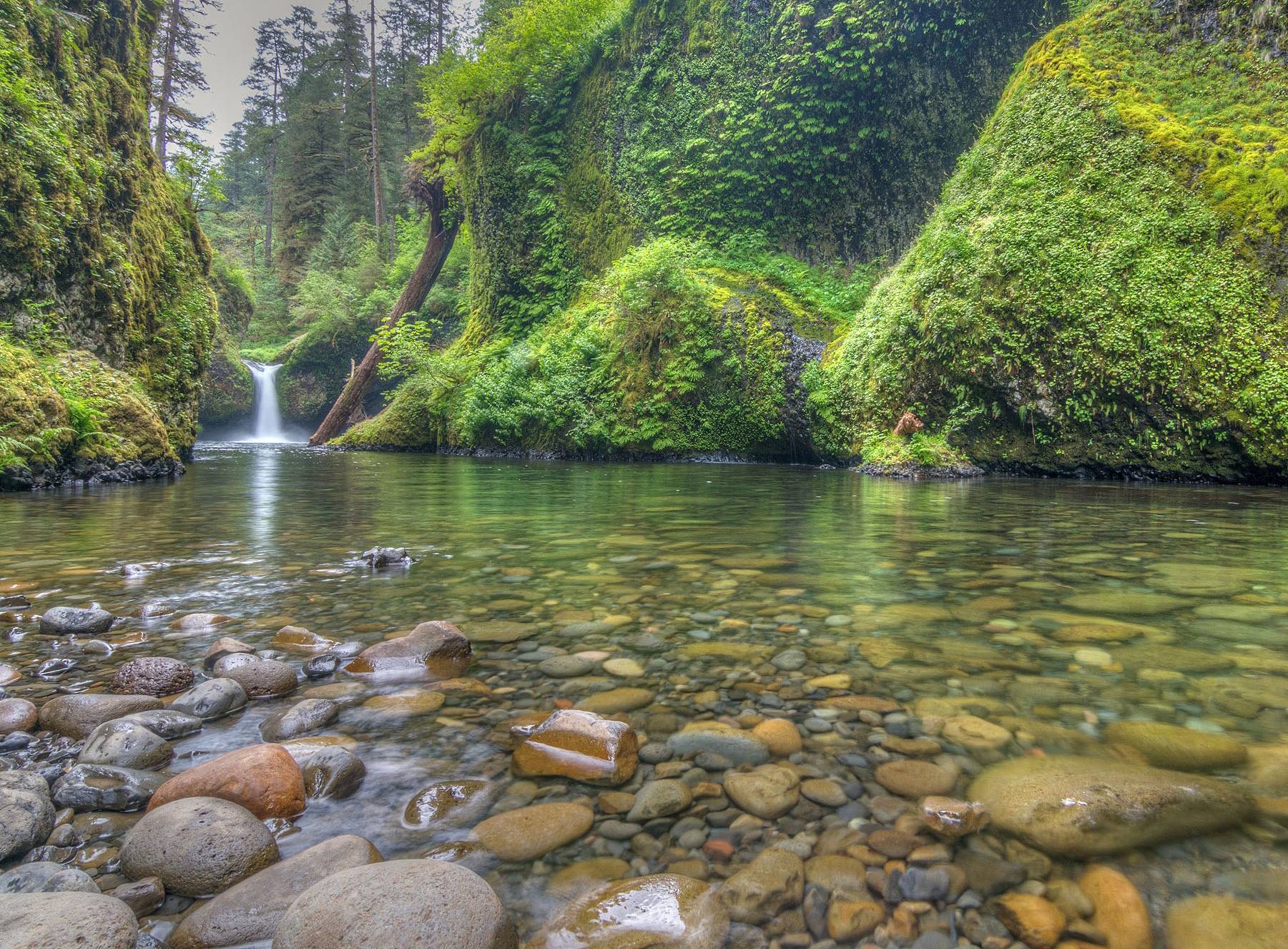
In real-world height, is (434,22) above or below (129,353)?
above

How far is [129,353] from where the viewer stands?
9.88m

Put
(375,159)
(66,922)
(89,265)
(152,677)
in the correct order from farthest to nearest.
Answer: (375,159) < (89,265) < (152,677) < (66,922)

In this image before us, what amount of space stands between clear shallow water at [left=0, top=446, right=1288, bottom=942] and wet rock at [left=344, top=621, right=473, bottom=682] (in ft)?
0.35

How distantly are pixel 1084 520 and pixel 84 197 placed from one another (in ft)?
41.4

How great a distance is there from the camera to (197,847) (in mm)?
1118

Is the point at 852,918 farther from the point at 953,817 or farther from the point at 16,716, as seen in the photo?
the point at 16,716

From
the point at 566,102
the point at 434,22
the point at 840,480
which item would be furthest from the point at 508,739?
the point at 434,22

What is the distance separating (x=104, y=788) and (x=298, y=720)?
41cm

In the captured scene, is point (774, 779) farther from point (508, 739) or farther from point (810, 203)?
point (810, 203)

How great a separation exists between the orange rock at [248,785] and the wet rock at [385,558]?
2.16 meters

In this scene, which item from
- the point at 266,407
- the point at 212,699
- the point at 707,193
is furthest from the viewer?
the point at 266,407

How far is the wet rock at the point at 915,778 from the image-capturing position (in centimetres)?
134

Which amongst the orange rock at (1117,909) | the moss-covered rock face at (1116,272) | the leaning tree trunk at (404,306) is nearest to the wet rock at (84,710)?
the orange rock at (1117,909)

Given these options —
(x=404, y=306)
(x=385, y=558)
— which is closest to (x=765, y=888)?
(x=385, y=558)
